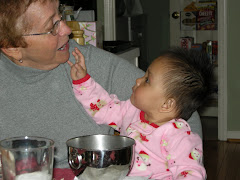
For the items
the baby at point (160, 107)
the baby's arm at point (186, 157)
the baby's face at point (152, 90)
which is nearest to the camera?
the baby's arm at point (186, 157)

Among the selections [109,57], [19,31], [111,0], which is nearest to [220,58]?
[111,0]

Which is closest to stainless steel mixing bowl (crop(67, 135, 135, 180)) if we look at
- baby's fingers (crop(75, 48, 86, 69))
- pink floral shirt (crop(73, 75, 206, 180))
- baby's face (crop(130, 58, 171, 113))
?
pink floral shirt (crop(73, 75, 206, 180))

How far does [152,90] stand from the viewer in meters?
1.47

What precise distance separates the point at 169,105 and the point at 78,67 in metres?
0.34

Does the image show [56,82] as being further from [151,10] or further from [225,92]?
[151,10]

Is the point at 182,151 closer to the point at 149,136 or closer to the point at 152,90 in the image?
the point at 149,136

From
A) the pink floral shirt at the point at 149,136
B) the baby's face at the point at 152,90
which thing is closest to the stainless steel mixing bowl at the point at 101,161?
the pink floral shirt at the point at 149,136

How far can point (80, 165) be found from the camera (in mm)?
1001

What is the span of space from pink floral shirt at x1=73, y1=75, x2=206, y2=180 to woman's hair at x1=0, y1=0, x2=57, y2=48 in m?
0.25

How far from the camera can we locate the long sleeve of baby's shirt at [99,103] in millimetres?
1524

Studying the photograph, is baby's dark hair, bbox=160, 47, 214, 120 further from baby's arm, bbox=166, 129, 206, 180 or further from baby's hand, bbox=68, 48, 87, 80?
baby's hand, bbox=68, 48, 87, 80

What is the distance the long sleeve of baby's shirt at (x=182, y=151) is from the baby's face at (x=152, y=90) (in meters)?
0.11

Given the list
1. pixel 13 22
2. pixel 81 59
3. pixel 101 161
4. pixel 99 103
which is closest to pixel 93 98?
pixel 99 103

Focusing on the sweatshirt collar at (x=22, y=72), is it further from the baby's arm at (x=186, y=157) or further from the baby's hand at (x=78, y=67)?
the baby's arm at (x=186, y=157)
